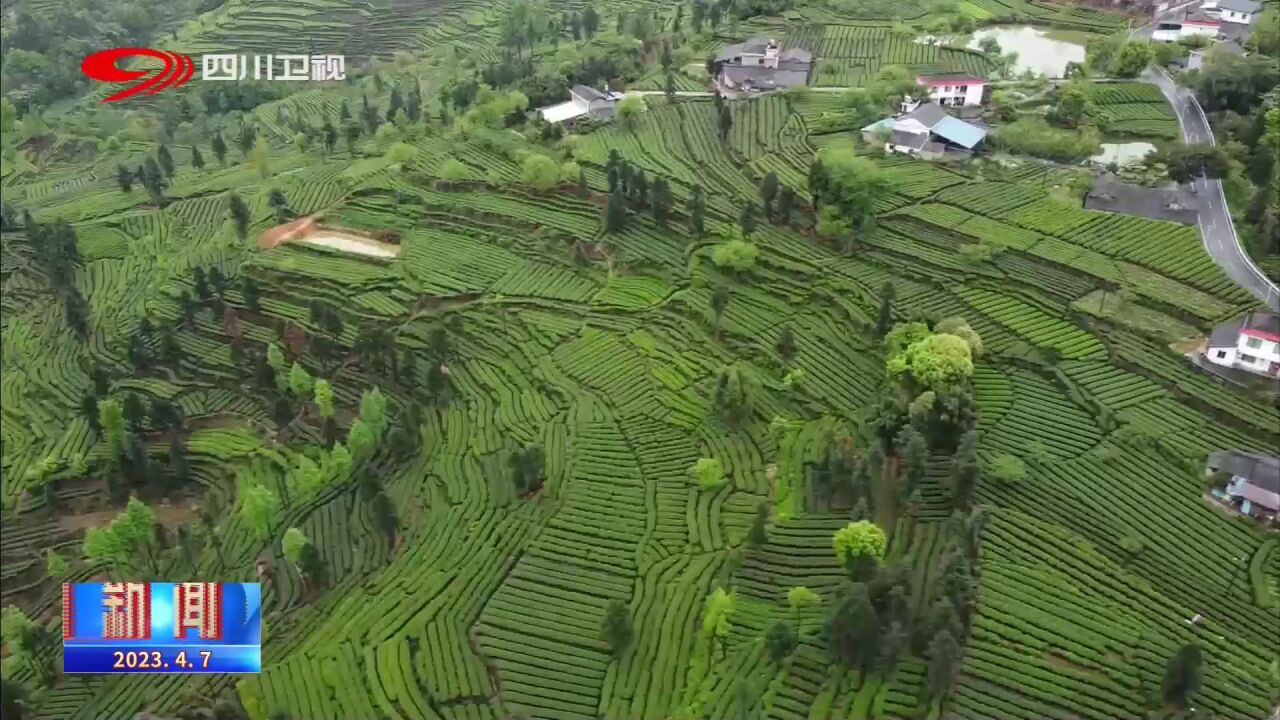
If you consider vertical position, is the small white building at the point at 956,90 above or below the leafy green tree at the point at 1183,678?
above

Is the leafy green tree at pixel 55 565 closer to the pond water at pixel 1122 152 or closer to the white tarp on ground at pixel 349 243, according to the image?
the white tarp on ground at pixel 349 243

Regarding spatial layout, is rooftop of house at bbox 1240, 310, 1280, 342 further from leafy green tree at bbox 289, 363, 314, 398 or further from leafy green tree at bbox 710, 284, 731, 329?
leafy green tree at bbox 289, 363, 314, 398

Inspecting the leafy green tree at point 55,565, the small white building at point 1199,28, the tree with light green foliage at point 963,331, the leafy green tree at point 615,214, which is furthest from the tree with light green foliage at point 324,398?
the small white building at point 1199,28

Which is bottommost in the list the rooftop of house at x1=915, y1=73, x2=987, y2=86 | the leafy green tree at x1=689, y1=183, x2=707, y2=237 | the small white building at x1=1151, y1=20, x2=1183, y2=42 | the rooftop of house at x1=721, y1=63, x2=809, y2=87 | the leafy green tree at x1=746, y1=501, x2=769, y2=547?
the leafy green tree at x1=746, y1=501, x2=769, y2=547

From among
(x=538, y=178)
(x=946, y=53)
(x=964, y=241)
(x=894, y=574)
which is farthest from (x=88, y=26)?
(x=894, y=574)

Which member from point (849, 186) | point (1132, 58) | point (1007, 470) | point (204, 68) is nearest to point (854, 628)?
point (1007, 470)

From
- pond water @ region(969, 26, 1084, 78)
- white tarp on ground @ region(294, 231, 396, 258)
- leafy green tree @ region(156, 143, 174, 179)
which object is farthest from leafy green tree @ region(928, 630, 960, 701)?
leafy green tree @ region(156, 143, 174, 179)
